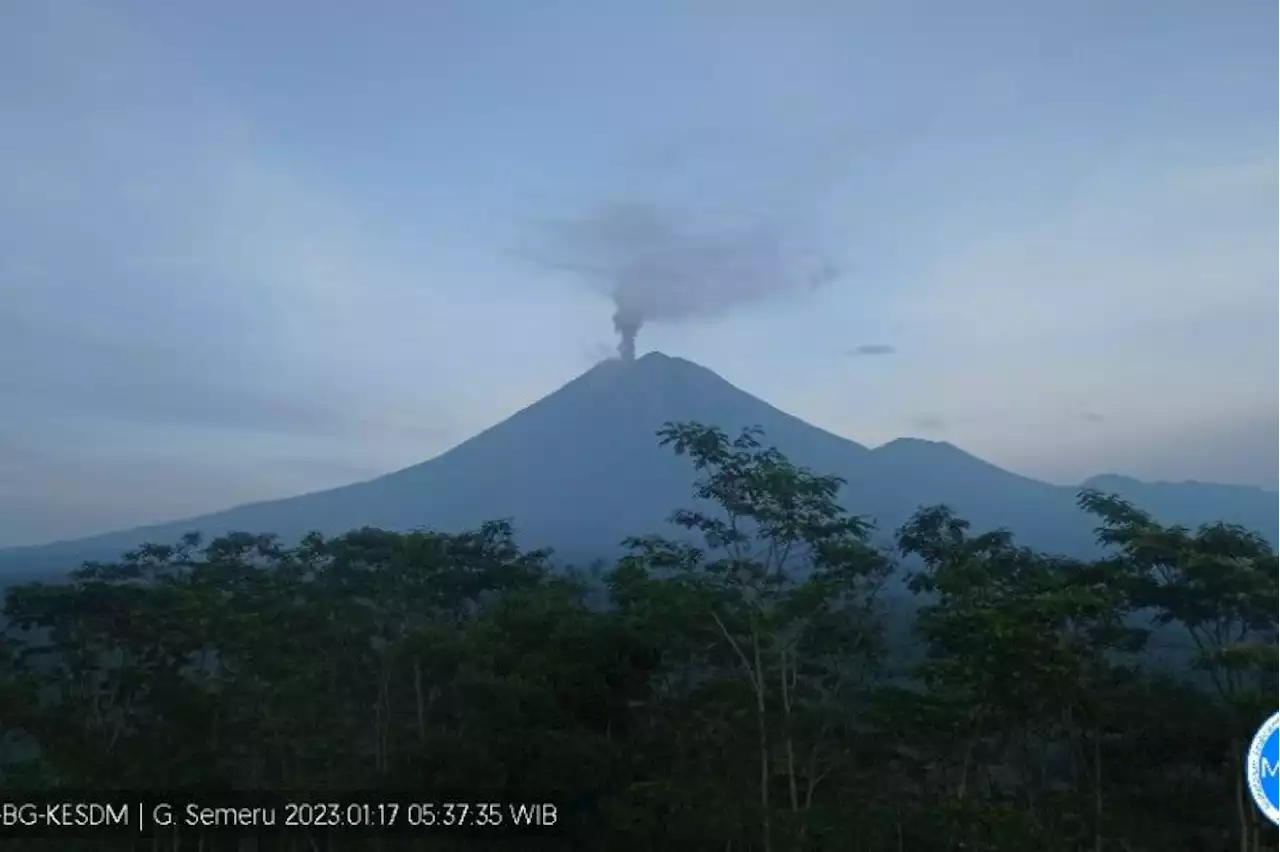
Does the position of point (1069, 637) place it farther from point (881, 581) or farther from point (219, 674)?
point (219, 674)

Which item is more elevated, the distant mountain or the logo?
the distant mountain

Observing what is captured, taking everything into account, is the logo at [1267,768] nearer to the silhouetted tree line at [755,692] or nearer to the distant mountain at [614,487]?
the silhouetted tree line at [755,692]

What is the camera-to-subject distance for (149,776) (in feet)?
38.8

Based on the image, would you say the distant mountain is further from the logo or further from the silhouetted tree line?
the logo

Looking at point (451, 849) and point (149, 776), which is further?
point (149, 776)

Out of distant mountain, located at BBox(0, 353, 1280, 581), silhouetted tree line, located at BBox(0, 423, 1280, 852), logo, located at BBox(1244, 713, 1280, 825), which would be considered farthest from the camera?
distant mountain, located at BBox(0, 353, 1280, 581)

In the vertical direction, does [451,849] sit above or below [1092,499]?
below

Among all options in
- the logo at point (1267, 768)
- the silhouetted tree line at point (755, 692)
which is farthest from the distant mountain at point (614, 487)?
the logo at point (1267, 768)

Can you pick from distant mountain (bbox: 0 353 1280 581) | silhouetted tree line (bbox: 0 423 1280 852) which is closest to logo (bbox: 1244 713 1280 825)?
silhouetted tree line (bbox: 0 423 1280 852)

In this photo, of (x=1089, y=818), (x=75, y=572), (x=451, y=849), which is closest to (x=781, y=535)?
(x=1089, y=818)

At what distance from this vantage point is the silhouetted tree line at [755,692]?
980 centimetres

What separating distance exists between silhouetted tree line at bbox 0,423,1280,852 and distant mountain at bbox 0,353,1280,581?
6047 cm

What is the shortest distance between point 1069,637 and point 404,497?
317 feet

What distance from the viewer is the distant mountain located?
310 ft
